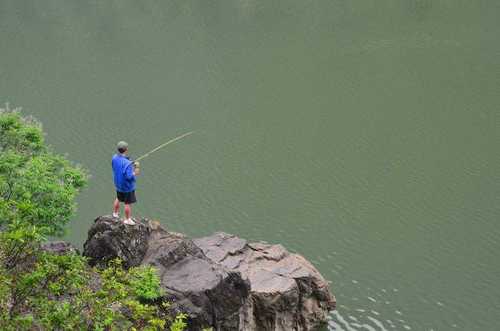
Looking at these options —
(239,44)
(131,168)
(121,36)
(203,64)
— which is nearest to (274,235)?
(131,168)

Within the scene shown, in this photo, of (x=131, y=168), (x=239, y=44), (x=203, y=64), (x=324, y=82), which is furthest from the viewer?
(x=239, y=44)

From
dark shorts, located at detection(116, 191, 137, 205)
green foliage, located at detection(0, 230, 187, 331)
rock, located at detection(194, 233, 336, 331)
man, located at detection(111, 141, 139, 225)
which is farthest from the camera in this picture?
rock, located at detection(194, 233, 336, 331)

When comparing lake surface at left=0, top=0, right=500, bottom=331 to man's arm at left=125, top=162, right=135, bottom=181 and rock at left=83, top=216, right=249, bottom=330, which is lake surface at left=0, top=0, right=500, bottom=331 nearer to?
rock at left=83, top=216, right=249, bottom=330

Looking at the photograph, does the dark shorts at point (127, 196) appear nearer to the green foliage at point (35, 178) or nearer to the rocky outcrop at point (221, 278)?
the rocky outcrop at point (221, 278)

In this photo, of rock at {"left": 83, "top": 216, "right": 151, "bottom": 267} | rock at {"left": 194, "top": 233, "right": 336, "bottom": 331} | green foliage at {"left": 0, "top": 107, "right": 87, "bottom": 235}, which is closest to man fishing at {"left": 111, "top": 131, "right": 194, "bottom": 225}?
rock at {"left": 83, "top": 216, "right": 151, "bottom": 267}

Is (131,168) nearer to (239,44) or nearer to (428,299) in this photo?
(428,299)

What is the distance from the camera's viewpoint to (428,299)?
14.5m

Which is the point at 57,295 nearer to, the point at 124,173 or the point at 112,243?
the point at 112,243

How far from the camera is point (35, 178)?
32.1ft

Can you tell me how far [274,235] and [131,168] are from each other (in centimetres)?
750

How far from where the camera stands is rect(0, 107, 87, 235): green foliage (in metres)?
9.69

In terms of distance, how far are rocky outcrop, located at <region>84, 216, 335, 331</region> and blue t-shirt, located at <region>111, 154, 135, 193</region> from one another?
660 millimetres

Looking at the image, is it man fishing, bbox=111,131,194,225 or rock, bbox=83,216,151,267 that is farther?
rock, bbox=83,216,151,267

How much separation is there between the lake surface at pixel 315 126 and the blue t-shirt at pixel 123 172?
5809 mm
